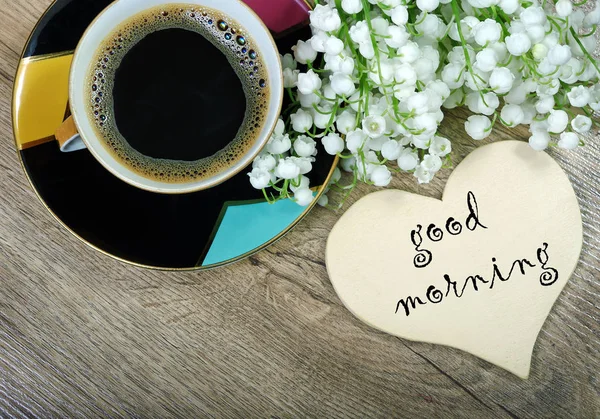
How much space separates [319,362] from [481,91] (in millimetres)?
470

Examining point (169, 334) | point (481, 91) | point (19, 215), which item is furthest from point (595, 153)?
point (19, 215)

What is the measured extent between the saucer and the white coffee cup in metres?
0.08

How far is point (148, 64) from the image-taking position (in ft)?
2.35

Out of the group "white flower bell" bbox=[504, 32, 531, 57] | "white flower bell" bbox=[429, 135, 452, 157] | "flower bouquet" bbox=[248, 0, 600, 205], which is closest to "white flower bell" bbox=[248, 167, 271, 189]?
"flower bouquet" bbox=[248, 0, 600, 205]

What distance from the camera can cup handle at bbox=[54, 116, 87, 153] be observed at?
0.71 meters

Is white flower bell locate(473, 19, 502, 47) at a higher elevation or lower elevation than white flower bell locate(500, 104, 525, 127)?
higher

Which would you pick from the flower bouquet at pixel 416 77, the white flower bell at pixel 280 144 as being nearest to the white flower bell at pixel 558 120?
the flower bouquet at pixel 416 77

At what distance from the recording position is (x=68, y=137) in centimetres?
72

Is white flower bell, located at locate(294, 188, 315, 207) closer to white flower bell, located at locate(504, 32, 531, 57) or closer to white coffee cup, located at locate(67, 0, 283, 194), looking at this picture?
white coffee cup, located at locate(67, 0, 283, 194)

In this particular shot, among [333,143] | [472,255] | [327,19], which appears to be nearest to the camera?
[327,19]

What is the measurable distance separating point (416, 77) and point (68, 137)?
0.44 meters

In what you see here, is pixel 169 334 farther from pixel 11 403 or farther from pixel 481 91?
pixel 481 91

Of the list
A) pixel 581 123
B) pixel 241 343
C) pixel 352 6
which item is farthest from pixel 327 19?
pixel 241 343

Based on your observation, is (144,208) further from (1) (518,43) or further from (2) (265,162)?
(1) (518,43)
